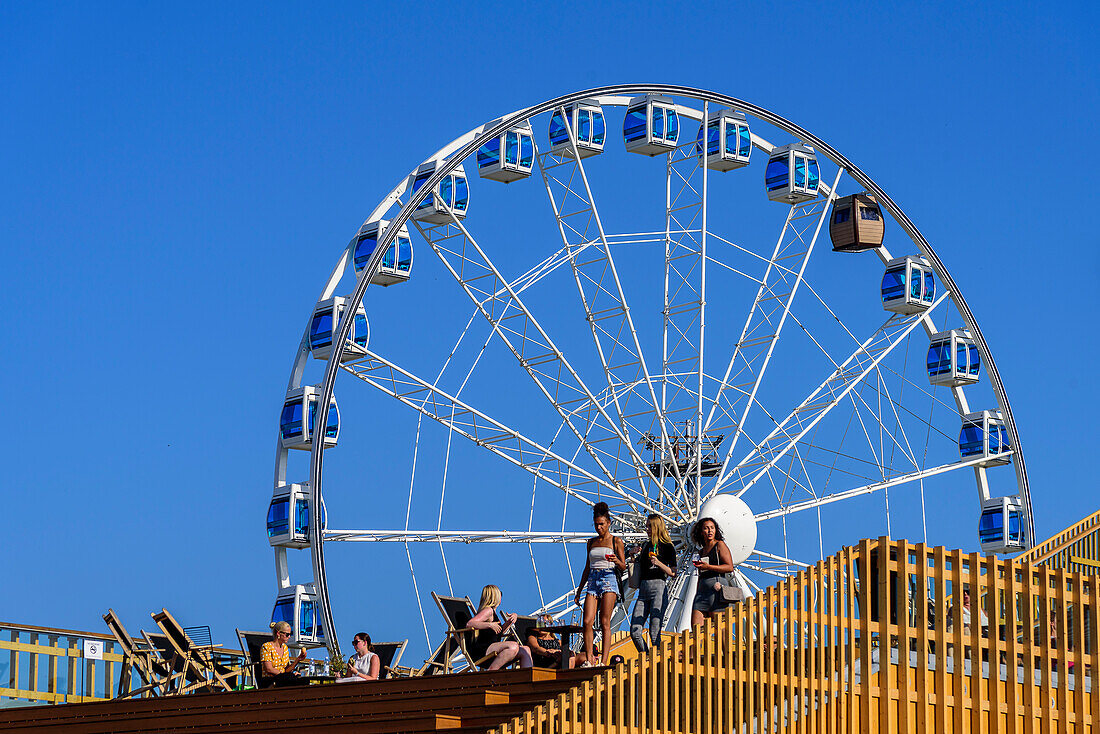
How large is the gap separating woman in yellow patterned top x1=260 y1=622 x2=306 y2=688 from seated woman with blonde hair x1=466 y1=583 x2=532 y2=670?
1.73 meters

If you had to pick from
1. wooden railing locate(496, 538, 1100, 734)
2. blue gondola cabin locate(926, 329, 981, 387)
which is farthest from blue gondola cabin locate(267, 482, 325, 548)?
blue gondola cabin locate(926, 329, 981, 387)

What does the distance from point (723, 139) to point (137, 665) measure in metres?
11.5

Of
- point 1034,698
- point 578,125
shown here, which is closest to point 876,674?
point 1034,698

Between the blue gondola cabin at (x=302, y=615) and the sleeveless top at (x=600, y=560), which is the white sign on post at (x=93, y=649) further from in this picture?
the sleeveless top at (x=600, y=560)

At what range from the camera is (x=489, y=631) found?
13.9m

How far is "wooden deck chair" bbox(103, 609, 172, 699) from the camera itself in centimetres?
1566

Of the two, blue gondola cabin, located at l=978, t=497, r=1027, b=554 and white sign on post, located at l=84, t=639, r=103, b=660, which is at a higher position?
blue gondola cabin, located at l=978, t=497, r=1027, b=554

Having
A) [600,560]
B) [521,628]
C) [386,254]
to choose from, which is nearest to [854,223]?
[386,254]

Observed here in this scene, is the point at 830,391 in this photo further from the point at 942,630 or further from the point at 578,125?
the point at 942,630

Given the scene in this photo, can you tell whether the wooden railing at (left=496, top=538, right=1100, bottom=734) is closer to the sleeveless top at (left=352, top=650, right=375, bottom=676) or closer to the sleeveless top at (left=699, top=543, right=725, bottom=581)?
the sleeveless top at (left=699, top=543, right=725, bottom=581)

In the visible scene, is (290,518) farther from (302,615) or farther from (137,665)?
(137,665)

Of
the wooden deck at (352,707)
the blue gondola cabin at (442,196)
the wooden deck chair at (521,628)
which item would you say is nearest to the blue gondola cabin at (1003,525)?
the blue gondola cabin at (442,196)

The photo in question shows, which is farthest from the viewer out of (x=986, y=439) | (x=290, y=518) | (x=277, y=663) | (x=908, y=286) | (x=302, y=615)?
(x=986, y=439)

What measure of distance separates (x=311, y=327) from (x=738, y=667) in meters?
11.1
